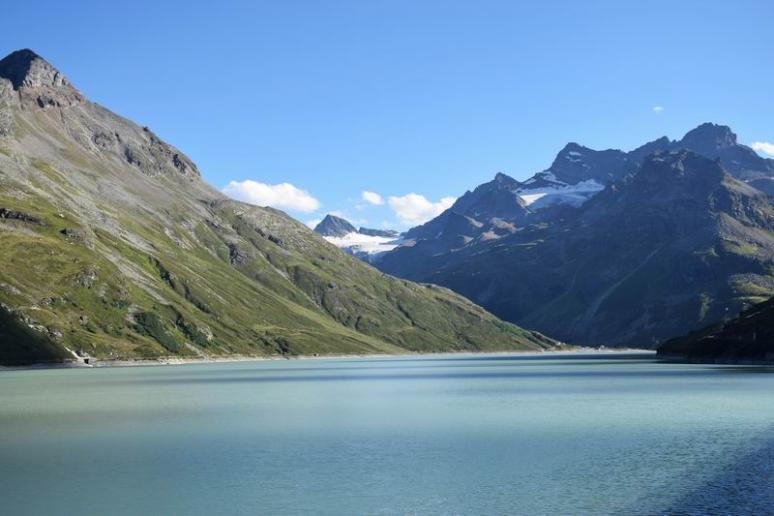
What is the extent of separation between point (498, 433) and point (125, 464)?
39.8 meters

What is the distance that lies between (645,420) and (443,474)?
141 feet

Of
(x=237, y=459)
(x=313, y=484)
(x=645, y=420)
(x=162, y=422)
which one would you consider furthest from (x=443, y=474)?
(x=162, y=422)

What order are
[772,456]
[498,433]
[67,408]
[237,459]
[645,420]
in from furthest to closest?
1. [67,408]
2. [645,420]
3. [498,433]
4. [237,459]
5. [772,456]

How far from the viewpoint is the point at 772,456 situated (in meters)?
68.6

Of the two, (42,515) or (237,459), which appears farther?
(237,459)

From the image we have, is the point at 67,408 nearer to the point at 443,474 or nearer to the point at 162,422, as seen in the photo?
the point at 162,422

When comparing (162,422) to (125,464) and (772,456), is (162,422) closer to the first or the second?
(125,464)

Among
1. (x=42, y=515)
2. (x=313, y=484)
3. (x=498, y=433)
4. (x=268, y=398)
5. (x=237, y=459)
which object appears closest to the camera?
(x=42, y=515)

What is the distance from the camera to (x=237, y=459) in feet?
240

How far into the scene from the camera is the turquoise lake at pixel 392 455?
5434cm

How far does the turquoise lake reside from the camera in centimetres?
5434

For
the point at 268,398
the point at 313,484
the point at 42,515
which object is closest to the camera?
the point at 42,515

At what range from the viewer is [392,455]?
244 ft

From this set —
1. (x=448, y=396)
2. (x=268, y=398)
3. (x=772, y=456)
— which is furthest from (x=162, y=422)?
(x=772, y=456)
